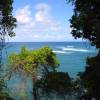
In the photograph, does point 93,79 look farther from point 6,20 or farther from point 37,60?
point 37,60

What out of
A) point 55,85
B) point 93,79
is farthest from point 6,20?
point 55,85

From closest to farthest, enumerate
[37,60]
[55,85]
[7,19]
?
[7,19] < [55,85] < [37,60]

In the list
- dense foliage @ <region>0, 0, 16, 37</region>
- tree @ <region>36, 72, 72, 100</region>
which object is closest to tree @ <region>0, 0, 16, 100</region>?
dense foliage @ <region>0, 0, 16, 37</region>

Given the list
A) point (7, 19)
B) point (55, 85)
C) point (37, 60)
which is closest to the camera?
point (7, 19)

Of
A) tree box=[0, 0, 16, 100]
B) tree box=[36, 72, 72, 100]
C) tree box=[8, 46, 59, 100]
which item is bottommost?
tree box=[36, 72, 72, 100]

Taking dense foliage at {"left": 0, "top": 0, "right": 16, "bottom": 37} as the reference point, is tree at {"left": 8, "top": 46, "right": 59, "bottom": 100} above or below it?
below

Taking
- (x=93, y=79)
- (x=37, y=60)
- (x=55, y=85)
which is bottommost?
(x=55, y=85)

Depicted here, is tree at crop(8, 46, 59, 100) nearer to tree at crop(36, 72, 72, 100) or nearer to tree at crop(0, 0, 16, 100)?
tree at crop(36, 72, 72, 100)

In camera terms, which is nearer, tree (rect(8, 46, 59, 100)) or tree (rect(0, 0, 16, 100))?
tree (rect(0, 0, 16, 100))

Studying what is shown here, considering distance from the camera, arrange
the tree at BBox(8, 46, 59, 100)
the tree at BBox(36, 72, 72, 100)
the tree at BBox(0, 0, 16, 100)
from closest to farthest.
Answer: the tree at BBox(0, 0, 16, 100), the tree at BBox(36, 72, 72, 100), the tree at BBox(8, 46, 59, 100)

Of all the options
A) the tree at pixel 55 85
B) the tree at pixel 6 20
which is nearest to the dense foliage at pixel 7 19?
the tree at pixel 6 20

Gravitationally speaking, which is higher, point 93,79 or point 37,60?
point 93,79

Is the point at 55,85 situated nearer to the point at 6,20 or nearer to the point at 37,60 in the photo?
the point at 37,60

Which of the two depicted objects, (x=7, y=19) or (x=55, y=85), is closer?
(x=7, y=19)
